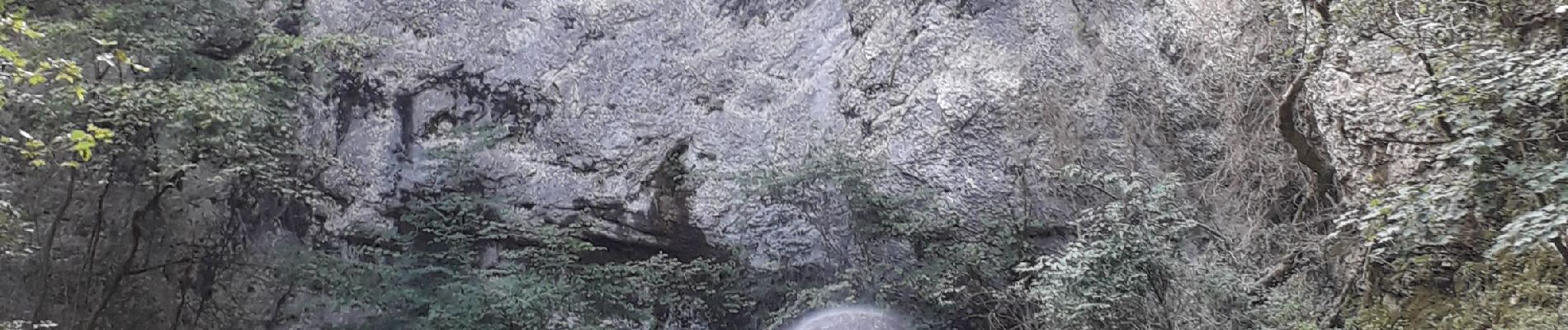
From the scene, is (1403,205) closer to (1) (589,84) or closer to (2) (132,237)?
(1) (589,84)

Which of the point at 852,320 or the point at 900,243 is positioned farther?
the point at 900,243

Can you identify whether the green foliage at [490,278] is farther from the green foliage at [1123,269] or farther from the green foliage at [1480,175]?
the green foliage at [1480,175]

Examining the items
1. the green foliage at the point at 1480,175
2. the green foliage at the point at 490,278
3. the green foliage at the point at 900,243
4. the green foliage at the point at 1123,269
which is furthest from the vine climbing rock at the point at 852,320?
the green foliage at the point at 1480,175

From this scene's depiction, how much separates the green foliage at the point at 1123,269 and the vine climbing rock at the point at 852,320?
1.53 metres

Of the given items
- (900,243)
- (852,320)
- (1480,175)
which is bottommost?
(852,320)

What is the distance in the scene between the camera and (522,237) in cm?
765

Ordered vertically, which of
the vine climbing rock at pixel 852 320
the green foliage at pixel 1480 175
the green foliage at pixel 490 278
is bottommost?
the vine climbing rock at pixel 852 320

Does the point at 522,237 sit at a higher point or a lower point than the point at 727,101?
lower

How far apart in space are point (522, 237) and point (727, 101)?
1.71 meters

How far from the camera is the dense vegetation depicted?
15.9ft

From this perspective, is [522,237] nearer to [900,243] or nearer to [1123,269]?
[900,243]

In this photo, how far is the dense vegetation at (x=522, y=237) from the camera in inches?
191

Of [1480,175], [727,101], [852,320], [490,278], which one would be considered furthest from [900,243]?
[1480,175]

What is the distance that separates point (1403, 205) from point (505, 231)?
5.71m
